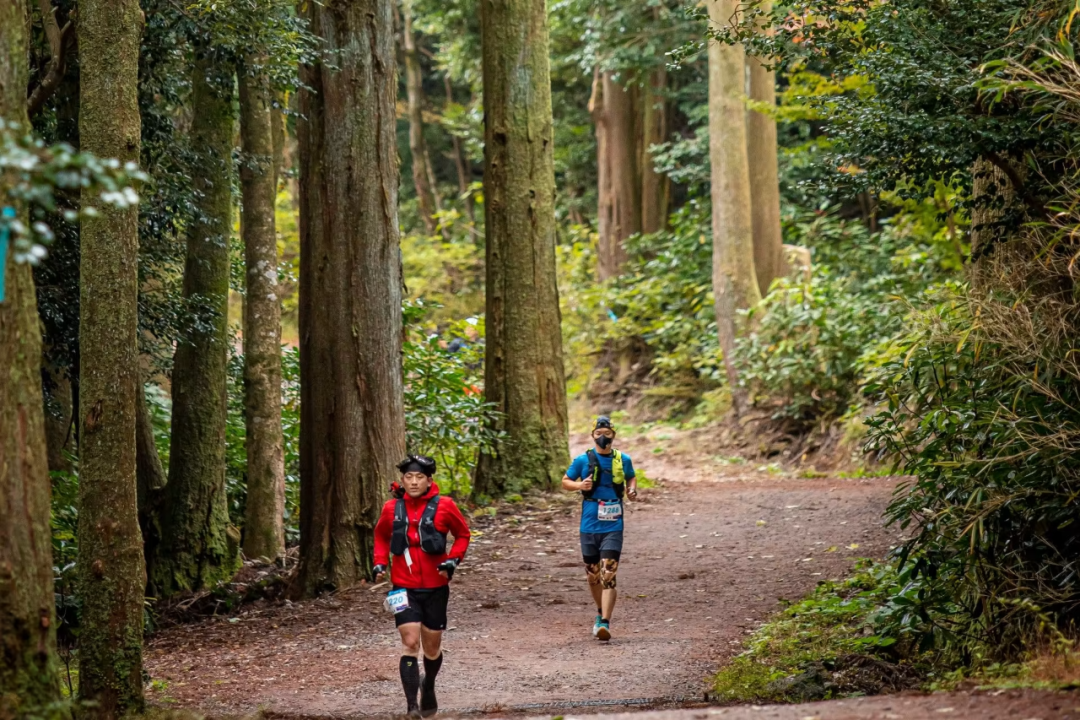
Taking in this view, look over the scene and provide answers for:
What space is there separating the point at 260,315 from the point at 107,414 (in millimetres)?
7223

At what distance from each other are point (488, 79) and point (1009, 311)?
997cm

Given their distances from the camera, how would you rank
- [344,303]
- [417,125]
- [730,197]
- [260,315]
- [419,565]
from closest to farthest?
1. [419,565]
2. [344,303]
3. [260,315]
4. [730,197]
5. [417,125]

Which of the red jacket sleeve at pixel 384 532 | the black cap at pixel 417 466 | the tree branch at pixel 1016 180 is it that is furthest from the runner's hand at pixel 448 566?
the tree branch at pixel 1016 180

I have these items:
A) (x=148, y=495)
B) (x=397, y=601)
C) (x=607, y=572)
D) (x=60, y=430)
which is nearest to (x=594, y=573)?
(x=607, y=572)

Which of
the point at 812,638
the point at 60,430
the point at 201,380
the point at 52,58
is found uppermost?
the point at 52,58

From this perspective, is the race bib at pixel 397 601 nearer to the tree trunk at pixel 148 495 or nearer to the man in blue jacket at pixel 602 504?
the man in blue jacket at pixel 602 504

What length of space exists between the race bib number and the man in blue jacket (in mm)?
2521

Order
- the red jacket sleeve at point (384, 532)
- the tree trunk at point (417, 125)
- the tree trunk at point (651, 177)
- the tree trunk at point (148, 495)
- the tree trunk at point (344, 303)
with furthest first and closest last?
1. the tree trunk at point (417, 125)
2. the tree trunk at point (651, 177)
3. the tree trunk at point (148, 495)
4. the tree trunk at point (344, 303)
5. the red jacket sleeve at point (384, 532)

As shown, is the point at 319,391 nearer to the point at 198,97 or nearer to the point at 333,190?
the point at 333,190

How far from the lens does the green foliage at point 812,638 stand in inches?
339

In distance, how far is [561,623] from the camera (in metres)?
11.3

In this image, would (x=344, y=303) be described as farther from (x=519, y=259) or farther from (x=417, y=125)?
(x=417, y=125)

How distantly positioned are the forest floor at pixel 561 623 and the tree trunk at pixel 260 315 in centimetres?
225

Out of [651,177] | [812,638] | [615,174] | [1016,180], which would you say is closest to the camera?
[1016,180]
